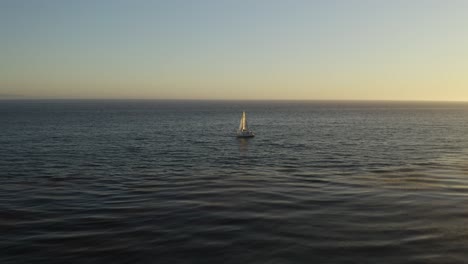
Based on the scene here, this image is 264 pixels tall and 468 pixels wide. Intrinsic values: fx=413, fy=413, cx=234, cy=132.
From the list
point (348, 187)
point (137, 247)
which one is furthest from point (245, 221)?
point (348, 187)

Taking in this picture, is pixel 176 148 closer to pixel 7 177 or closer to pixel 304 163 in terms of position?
pixel 304 163

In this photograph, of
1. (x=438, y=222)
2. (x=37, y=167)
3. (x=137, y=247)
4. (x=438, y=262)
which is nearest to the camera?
(x=438, y=262)

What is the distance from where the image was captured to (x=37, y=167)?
48656 mm

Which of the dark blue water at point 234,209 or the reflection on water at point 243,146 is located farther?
the reflection on water at point 243,146

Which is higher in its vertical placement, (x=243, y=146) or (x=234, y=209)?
(x=234, y=209)

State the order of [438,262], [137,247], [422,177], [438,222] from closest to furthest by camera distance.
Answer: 1. [438,262]
2. [137,247]
3. [438,222]
4. [422,177]

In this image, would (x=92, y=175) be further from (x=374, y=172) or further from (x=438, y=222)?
(x=438, y=222)

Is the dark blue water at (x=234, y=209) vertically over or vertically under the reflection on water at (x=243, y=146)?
over

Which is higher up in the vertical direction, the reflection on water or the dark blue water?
the dark blue water

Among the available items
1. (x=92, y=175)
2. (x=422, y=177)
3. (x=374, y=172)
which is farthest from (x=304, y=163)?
(x=92, y=175)

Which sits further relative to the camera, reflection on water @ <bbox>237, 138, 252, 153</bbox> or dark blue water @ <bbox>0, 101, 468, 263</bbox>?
reflection on water @ <bbox>237, 138, 252, 153</bbox>

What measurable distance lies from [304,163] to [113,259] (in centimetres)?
3569

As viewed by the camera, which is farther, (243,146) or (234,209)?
(243,146)

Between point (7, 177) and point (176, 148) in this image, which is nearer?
point (7, 177)
